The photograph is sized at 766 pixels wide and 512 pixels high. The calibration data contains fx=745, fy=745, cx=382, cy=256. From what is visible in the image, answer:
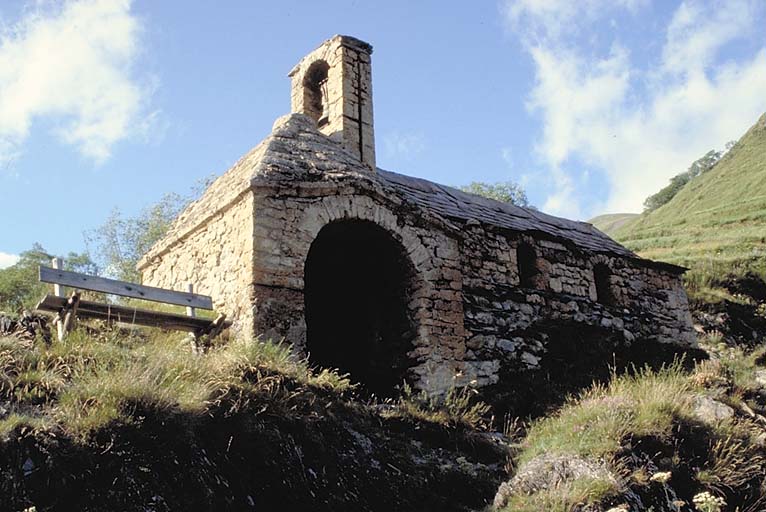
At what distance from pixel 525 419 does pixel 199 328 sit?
175 inches

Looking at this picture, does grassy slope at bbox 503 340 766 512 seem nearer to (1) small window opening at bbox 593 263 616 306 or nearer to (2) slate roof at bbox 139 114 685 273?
(2) slate roof at bbox 139 114 685 273

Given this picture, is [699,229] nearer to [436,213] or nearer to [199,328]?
[436,213]

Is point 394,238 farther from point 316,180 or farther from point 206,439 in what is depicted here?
point 206,439

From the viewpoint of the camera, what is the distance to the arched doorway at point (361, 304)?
34.4ft

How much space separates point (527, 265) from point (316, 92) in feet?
16.3

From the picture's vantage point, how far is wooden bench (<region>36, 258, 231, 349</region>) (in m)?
7.77

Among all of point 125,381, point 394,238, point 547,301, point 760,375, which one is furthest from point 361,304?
point 760,375

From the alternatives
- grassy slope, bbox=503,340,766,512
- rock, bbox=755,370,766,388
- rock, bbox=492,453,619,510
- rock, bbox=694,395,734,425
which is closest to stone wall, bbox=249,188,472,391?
grassy slope, bbox=503,340,766,512

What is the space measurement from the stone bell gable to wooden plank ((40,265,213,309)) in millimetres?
401

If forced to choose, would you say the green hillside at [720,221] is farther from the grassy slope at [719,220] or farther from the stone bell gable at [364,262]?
the stone bell gable at [364,262]

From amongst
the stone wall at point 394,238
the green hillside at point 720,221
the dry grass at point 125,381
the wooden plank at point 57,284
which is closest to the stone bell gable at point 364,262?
the stone wall at point 394,238

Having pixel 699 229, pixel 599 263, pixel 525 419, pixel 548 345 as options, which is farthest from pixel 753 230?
pixel 525 419

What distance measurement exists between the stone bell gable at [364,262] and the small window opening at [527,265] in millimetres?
23

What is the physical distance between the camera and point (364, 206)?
1001cm
